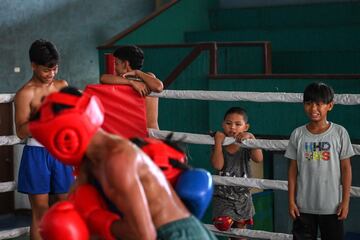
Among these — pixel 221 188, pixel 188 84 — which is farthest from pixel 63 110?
pixel 188 84

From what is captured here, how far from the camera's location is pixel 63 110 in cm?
Answer: 277

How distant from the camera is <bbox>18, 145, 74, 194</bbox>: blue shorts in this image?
4359mm

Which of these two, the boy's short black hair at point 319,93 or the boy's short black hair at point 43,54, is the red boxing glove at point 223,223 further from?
the boy's short black hair at point 43,54

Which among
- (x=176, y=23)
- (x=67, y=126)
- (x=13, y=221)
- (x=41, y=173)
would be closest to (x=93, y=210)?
(x=67, y=126)

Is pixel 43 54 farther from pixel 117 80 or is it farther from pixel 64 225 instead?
pixel 64 225

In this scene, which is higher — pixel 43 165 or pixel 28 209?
pixel 43 165

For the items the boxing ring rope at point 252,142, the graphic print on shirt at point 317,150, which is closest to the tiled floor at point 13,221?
the boxing ring rope at point 252,142

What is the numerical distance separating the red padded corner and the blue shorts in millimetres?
352

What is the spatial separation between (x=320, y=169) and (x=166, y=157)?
1.20 meters

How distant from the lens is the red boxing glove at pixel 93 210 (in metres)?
2.71

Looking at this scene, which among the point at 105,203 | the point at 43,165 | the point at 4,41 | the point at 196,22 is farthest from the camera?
the point at 196,22

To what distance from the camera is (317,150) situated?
3994mm

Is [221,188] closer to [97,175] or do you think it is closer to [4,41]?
[97,175]

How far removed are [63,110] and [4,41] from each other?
23.3ft
